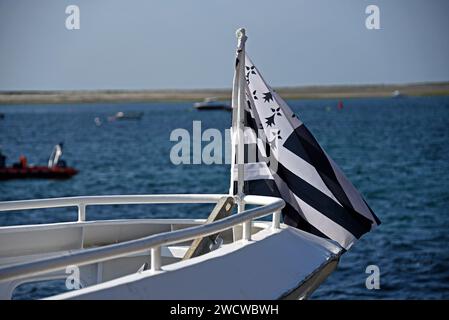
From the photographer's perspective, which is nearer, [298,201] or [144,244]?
[144,244]

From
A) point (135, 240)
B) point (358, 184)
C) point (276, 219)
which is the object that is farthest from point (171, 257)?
Answer: point (358, 184)

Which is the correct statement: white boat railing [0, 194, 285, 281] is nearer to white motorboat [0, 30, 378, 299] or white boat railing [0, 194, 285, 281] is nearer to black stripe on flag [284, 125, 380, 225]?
white motorboat [0, 30, 378, 299]

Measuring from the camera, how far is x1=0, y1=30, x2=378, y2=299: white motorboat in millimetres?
6074

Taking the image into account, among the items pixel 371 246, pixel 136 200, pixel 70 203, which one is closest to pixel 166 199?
pixel 136 200

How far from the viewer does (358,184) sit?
44438mm

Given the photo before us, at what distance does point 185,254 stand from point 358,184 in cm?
3689

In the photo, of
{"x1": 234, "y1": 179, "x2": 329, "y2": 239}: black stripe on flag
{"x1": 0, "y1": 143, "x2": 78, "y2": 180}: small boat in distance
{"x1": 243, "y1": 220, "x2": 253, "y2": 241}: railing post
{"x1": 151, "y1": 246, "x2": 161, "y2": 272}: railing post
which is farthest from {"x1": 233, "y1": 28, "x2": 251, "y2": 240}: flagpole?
{"x1": 0, "y1": 143, "x2": 78, "y2": 180}: small boat in distance

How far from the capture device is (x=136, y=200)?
363 inches

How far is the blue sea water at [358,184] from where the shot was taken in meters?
21.6

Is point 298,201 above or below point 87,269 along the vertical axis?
above

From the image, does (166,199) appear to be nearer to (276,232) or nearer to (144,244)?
(276,232)

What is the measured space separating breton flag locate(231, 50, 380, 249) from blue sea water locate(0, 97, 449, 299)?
10618 mm
